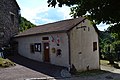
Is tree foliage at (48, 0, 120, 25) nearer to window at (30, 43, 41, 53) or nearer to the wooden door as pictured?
the wooden door

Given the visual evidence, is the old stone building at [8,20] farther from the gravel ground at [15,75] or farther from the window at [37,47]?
the gravel ground at [15,75]

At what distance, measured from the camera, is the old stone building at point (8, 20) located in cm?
2828

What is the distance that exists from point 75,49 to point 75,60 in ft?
3.29

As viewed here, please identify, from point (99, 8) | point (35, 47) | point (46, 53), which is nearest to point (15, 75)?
point (46, 53)

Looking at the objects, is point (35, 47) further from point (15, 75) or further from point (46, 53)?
point (15, 75)

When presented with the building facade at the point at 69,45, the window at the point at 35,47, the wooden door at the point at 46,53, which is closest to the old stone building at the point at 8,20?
the building facade at the point at 69,45

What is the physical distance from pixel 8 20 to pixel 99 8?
2367 cm

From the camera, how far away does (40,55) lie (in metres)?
23.1

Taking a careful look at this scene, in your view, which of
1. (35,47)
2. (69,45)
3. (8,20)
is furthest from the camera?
(8,20)

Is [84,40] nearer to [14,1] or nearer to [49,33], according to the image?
[49,33]

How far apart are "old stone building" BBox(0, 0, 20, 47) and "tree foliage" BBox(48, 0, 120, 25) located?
21.6 m

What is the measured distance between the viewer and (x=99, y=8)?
290 inches

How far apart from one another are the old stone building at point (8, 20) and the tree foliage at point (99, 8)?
21.6 metres

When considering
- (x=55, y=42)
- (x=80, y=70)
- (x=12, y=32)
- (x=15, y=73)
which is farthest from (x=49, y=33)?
(x=12, y=32)
